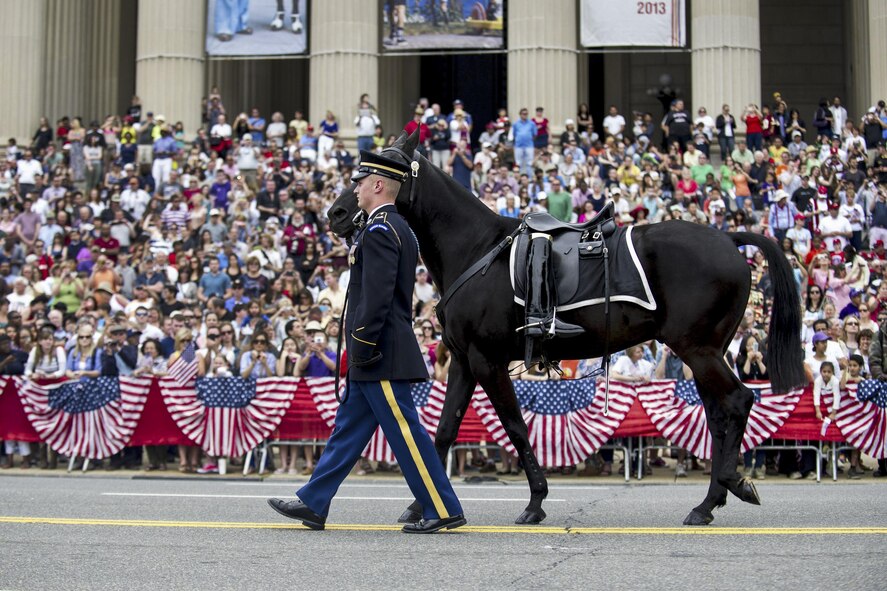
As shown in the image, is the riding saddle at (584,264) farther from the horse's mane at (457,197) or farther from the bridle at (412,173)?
the bridle at (412,173)

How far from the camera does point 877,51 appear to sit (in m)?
30.6

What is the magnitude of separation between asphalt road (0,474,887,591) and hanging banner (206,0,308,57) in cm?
2079

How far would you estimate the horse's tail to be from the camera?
32.2ft

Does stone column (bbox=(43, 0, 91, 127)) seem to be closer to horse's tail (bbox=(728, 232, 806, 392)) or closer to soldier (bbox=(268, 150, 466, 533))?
soldier (bbox=(268, 150, 466, 533))

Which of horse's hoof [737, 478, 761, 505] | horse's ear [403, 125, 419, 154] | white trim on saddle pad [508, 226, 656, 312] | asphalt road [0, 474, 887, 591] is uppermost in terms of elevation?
horse's ear [403, 125, 419, 154]

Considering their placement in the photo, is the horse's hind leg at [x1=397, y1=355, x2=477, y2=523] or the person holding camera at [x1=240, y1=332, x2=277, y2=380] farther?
the person holding camera at [x1=240, y1=332, x2=277, y2=380]

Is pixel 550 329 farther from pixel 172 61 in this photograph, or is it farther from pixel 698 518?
pixel 172 61

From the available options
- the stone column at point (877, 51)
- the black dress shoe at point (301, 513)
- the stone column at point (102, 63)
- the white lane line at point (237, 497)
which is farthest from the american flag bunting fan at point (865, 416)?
the stone column at point (102, 63)

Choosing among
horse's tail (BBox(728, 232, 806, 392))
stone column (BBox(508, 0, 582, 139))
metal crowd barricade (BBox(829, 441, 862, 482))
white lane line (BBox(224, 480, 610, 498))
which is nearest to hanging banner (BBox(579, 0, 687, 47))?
stone column (BBox(508, 0, 582, 139))

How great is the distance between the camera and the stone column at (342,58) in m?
31.2

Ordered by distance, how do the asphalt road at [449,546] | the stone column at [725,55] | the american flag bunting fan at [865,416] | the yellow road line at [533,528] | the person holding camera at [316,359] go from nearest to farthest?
the asphalt road at [449,546] → the yellow road line at [533,528] → the american flag bunting fan at [865,416] → the person holding camera at [316,359] → the stone column at [725,55]

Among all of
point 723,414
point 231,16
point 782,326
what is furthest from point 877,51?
point 723,414

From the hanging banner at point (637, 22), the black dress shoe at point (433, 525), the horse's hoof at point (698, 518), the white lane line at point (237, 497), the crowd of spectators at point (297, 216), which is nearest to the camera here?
the black dress shoe at point (433, 525)

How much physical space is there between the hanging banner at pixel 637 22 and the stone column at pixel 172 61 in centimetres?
953
